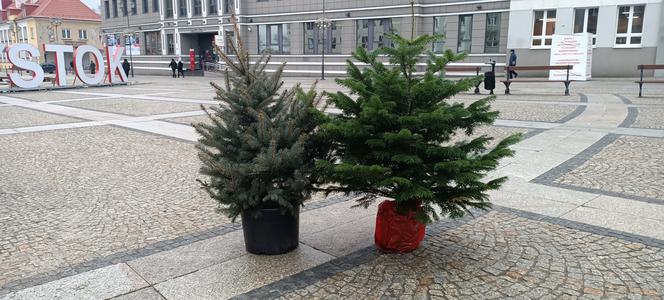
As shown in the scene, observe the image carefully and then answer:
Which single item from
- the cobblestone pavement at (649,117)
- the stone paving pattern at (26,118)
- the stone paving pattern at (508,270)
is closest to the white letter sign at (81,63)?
the stone paving pattern at (26,118)

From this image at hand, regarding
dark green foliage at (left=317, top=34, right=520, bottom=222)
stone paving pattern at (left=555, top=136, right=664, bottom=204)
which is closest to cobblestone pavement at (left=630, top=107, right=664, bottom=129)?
stone paving pattern at (left=555, top=136, right=664, bottom=204)

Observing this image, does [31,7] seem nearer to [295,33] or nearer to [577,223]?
[295,33]

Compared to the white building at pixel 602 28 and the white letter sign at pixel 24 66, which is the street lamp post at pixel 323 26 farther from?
the white letter sign at pixel 24 66

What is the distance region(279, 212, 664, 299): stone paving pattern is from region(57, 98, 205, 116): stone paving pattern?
43.8 ft

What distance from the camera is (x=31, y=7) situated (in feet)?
265

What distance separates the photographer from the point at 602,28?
2889 centimetres

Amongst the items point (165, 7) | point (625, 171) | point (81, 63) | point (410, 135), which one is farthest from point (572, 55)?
point (165, 7)

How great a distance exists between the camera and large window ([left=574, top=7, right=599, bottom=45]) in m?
29.3

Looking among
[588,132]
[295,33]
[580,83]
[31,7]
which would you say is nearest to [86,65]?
[31,7]

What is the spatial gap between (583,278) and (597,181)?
134 inches

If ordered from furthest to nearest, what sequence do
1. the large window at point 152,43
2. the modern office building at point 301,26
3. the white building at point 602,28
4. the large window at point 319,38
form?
the large window at point 152,43, the large window at point 319,38, the modern office building at point 301,26, the white building at point 602,28

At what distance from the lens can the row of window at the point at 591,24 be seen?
28328mm

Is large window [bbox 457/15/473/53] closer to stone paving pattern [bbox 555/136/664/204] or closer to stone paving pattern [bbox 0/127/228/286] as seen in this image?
stone paving pattern [bbox 555/136/664/204]

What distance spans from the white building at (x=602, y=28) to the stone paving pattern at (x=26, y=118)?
26.0 m
